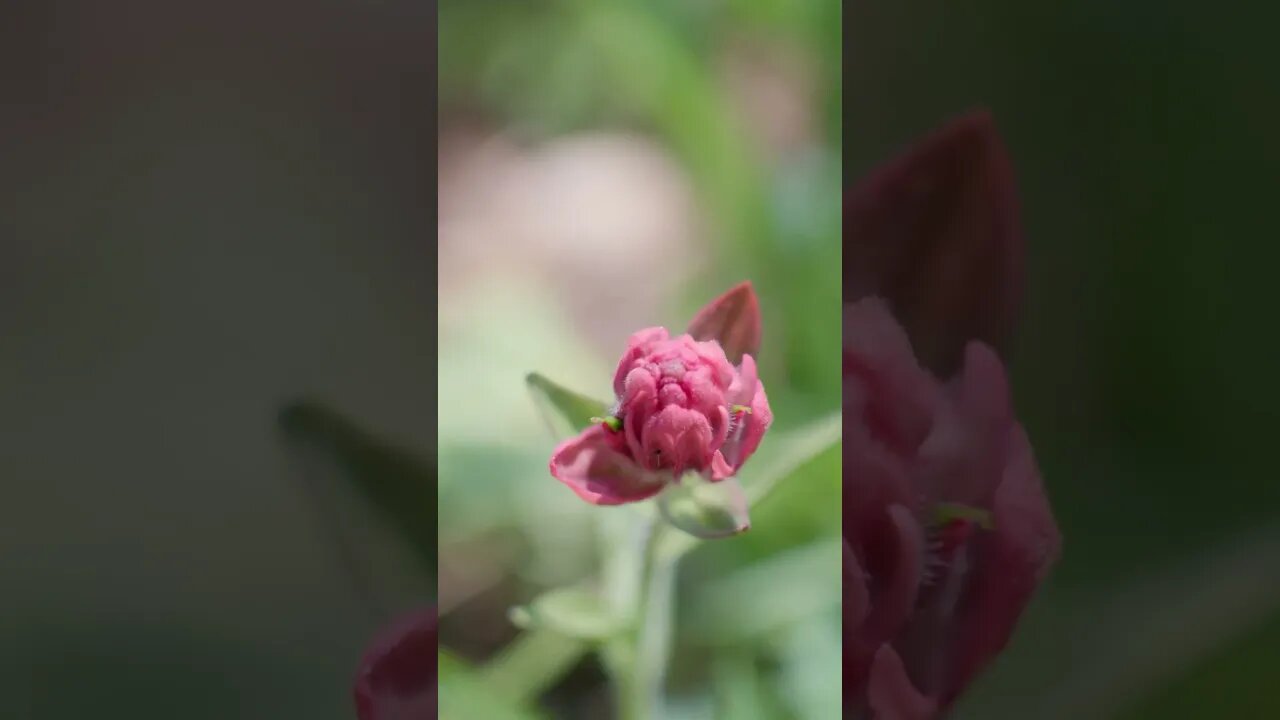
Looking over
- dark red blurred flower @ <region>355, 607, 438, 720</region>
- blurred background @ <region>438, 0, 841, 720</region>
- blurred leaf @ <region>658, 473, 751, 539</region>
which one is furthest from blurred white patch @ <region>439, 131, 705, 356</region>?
dark red blurred flower @ <region>355, 607, 438, 720</region>

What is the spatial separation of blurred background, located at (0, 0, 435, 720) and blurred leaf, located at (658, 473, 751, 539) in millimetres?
276

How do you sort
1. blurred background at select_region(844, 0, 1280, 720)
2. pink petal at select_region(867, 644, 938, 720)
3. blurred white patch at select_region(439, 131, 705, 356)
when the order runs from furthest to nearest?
1. blurred white patch at select_region(439, 131, 705, 356)
2. pink petal at select_region(867, 644, 938, 720)
3. blurred background at select_region(844, 0, 1280, 720)

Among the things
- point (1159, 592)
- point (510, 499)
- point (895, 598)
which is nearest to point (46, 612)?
point (510, 499)

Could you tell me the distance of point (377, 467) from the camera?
748 mm

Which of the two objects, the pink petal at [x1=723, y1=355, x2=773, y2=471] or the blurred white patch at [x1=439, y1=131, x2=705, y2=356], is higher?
the blurred white patch at [x1=439, y1=131, x2=705, y2=356]

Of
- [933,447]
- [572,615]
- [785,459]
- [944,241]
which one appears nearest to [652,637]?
[572,615]

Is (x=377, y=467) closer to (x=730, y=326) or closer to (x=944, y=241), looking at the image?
(x=730, y=326)

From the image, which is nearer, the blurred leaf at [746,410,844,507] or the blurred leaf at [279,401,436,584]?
the blurred leaf at [279,401,436,584]

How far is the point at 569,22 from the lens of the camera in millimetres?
897

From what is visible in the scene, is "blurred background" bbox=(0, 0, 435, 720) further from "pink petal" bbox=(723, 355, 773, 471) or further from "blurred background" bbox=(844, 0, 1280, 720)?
Result: "blurred background" bbox=(844, 0, 1280, 720)

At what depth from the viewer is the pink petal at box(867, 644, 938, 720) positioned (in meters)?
0.78

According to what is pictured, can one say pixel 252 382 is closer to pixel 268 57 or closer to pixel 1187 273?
pixel 268 57

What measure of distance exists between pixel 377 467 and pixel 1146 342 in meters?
0.53

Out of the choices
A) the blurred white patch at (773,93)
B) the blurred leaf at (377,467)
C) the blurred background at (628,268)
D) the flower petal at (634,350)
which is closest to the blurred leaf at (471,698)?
the blurred background at (628,268)
